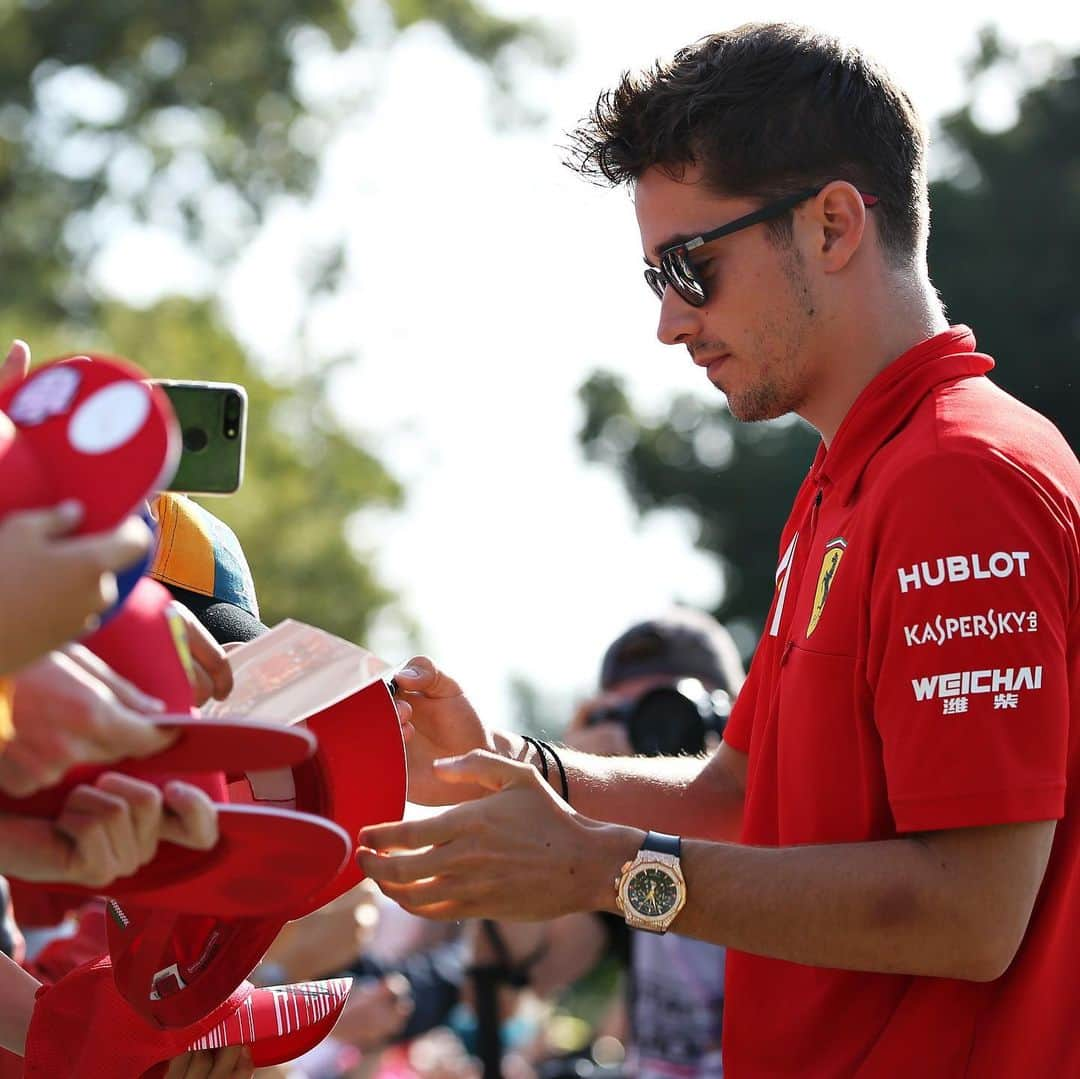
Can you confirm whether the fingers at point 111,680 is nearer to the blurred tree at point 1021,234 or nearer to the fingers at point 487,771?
the fingers at point 487,771

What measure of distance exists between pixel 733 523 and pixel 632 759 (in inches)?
524

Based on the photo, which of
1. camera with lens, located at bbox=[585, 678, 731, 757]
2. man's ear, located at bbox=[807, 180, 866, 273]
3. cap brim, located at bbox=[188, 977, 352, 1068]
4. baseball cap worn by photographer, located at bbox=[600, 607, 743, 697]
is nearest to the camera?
cap brim, located at bbox=[188, 977, 352, 1068]

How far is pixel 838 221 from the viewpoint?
8.91 ft

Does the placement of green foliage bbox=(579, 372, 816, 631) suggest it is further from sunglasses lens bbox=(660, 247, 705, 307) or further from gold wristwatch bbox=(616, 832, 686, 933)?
gold wristwatch bbox=(616, 832, 686, 933)

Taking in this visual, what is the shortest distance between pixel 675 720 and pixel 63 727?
2.92m

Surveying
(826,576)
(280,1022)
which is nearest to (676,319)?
(826,576)

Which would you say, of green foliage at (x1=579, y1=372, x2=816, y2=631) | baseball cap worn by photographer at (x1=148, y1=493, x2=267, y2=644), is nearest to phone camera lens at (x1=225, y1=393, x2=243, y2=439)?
baseball cap worn by photographer at (x1=148, y1=493, x2=267, y2=644)

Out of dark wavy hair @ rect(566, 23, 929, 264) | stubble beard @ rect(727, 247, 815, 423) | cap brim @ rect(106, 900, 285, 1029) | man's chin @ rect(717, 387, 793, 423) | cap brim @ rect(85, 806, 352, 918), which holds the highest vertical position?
dark wavy hair @ rect(566, 23, 929, 264)

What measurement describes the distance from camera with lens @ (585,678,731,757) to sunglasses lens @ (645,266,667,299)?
1710 mm

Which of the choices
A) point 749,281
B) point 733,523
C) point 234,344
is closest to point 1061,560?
point 749,281

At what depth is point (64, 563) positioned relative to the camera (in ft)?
5.16

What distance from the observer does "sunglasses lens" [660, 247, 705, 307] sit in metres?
2.78

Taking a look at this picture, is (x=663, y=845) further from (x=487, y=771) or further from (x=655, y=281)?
(x=655, y=281)

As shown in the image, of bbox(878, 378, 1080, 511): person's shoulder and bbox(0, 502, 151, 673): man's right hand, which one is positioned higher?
bbox(878, 378, 1080, 511): person's shoulder
